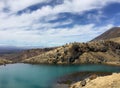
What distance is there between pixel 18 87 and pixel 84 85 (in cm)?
4382

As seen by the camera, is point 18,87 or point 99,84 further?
point 18,87

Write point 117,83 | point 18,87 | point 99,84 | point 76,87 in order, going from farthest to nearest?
1. point 18,87
2. point 76,87
3. point 99,84
4. point 117,83

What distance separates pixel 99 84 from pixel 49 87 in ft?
132

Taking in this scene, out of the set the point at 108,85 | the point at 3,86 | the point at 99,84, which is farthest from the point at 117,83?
the point at 3,86

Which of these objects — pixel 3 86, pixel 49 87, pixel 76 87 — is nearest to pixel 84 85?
pixel 76 87

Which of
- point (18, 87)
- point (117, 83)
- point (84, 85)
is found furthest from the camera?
point (18, 87)

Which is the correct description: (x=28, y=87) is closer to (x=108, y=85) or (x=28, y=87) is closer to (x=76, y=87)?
(x=76, y=87)

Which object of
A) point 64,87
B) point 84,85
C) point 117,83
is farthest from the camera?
point 64,87

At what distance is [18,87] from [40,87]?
12.4 metres

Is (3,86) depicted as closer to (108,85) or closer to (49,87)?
(49,87)

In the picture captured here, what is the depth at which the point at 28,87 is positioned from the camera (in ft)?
411

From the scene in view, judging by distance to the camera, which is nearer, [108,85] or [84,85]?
[108,85]

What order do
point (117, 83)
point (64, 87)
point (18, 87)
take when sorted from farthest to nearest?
point (18, 87) < point (64, 87) < point (117, 83)

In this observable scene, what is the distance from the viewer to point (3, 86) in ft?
425
